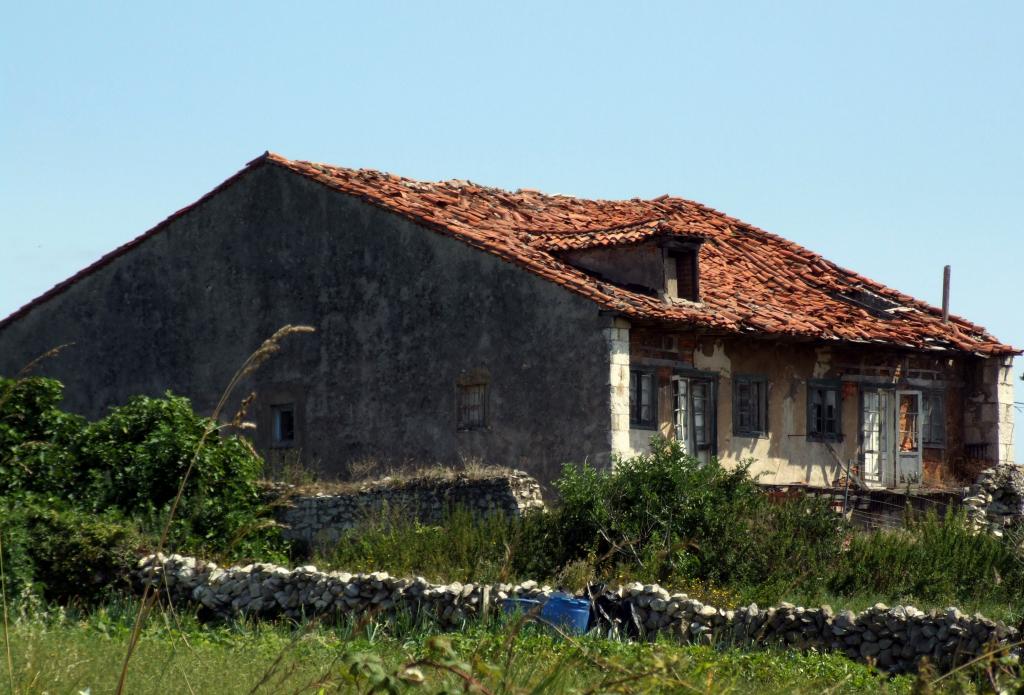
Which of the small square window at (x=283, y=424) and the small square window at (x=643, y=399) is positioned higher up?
the small square window at (x=643, y=399)

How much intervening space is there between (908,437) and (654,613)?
13170 millimetres

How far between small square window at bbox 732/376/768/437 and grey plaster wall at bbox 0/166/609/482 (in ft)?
12.2

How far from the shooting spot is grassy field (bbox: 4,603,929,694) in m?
4.96

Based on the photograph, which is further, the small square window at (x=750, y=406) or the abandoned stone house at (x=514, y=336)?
the small square window at (x=750, y=406)

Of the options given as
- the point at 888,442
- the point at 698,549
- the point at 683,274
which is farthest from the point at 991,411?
the point at 698,549

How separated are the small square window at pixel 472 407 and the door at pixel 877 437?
7.48m

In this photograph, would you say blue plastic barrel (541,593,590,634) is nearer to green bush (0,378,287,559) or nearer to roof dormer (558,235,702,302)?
green bush (0,378,287,559)

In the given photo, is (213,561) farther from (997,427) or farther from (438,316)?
(997,427)

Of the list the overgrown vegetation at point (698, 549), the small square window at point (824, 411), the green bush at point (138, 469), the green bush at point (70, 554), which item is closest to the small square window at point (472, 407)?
the green bush at point (138, 469)

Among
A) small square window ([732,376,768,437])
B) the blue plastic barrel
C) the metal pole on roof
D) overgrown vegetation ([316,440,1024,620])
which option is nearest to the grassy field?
the blue plastic barrel

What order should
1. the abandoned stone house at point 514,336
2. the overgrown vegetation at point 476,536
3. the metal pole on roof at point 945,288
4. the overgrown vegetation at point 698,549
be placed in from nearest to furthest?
the overgrown vegetation at point 476,536 → the overgrown vegetation at point 698,549 → the abandoned stone house at point 514,336 → the metal pole on roof at point 945,288

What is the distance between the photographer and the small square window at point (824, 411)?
23688 millimetres

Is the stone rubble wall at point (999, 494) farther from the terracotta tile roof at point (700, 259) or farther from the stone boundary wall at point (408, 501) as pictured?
the stone boundary wall at point (408, 501)

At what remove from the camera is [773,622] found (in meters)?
12.9
